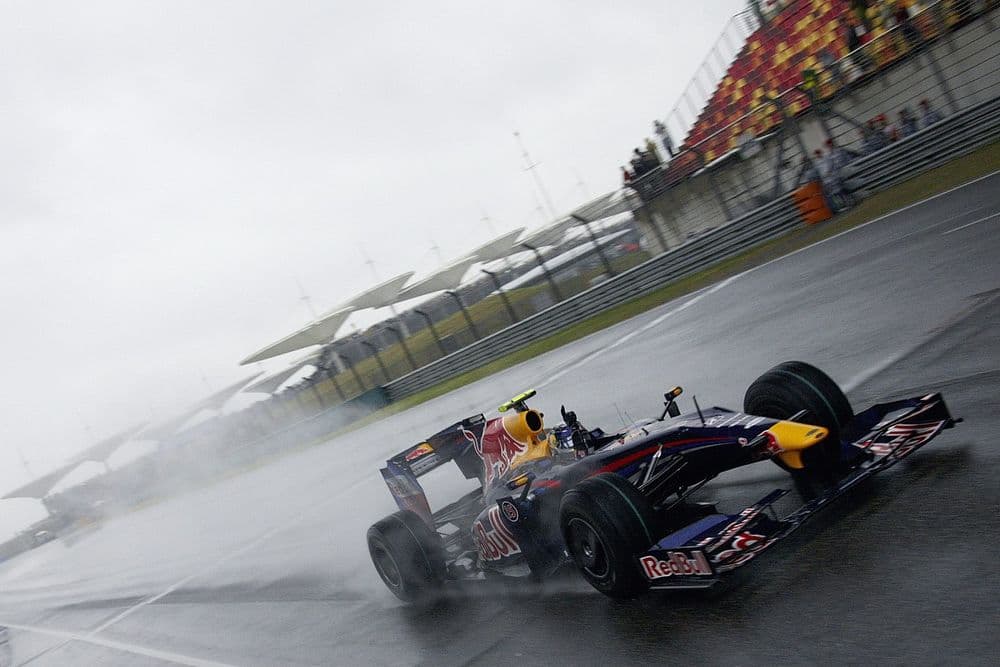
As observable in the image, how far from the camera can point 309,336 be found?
58062 mm

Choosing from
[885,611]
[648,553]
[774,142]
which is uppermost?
[774,142]

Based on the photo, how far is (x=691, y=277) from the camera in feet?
75.6

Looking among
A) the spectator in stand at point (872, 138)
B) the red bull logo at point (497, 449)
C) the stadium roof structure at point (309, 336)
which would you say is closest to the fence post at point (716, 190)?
the spectator in stand at point (872, 138)

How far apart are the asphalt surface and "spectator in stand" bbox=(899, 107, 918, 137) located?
13.4 feet

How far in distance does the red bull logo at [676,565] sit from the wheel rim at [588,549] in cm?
29

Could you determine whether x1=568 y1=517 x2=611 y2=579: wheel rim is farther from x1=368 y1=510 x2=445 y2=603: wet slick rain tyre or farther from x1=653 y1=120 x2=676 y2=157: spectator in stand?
x1=653 y1=120 x2=676 y2=157: spectator in stand

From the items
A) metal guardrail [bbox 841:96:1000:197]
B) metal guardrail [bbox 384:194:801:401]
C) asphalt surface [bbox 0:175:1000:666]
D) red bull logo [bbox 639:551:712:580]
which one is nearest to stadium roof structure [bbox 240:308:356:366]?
metal guardrail [bbox 384:194:801:401]

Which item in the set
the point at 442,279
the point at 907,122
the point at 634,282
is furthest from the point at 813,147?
the point at 442,279

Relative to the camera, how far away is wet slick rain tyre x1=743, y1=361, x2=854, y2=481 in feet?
17.8

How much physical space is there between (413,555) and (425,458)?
1051 mm

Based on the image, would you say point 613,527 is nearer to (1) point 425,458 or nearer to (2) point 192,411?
(1) point 425,458

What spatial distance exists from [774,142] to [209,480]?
91.6 feet

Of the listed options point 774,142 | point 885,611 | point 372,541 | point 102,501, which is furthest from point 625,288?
point 102,501

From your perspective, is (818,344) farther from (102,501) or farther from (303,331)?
(102,501)
